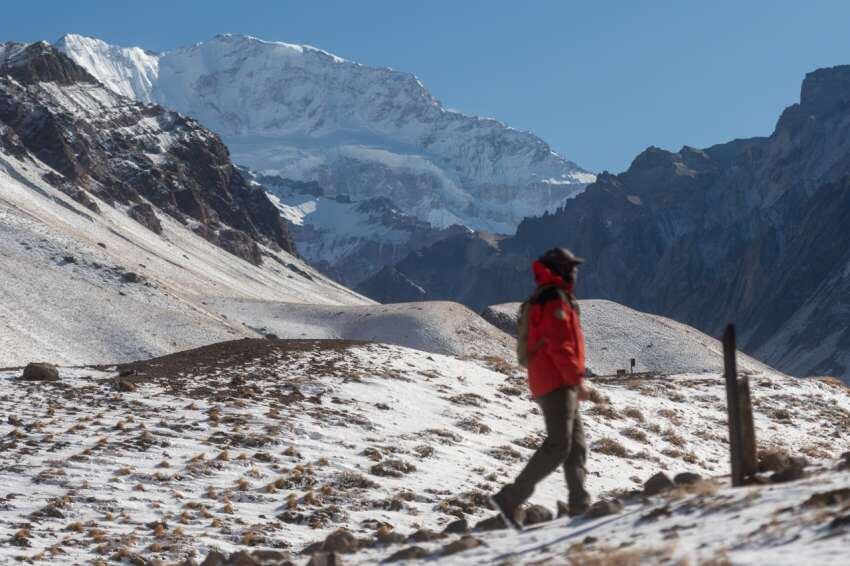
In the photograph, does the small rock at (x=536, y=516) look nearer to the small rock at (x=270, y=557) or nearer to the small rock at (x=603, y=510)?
the small rock at (x=603, y=510)

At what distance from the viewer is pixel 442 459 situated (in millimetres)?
22016

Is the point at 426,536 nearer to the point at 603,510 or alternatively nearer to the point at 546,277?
the point at 603,510

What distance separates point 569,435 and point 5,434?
41.5ft

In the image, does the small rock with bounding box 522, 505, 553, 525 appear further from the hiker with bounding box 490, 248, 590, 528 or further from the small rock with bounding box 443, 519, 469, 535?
the small rock with bounding box 443, 519, 469, 535

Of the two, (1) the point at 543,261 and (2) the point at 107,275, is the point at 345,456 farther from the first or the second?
(2) the point at 107,275

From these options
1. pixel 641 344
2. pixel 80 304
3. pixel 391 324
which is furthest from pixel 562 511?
pixel 641 344

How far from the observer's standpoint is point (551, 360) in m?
12.6

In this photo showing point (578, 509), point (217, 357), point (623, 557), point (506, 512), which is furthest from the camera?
point (217, 357)

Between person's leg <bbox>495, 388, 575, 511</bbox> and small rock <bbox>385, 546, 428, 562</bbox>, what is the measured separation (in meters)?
1.42

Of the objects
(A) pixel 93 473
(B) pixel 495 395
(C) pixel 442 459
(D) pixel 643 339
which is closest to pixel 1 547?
(A) pixel 93 473

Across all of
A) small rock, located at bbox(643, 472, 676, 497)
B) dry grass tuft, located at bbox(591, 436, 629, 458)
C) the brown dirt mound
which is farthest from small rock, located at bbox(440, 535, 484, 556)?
the brown dirt mound

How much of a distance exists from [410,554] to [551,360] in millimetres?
2657

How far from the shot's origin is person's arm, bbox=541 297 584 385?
1256cm

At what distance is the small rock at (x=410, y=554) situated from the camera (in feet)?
38.5
